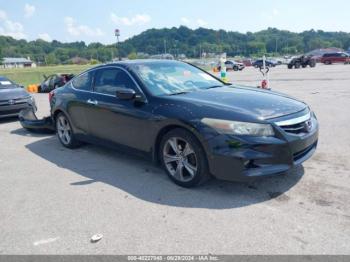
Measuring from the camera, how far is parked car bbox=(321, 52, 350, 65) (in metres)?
42.0

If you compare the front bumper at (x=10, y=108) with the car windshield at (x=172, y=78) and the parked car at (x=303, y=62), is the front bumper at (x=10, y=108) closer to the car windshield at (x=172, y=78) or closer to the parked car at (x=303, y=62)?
the car windshield at (x=172, y=78)

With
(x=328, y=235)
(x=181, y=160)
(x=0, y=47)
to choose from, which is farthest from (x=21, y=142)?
(x=0, y=47)

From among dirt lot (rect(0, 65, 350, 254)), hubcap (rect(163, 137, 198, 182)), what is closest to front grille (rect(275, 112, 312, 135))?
dirt lot (rect(0, 65, 350, 254))

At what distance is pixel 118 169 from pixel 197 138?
1.64 metres

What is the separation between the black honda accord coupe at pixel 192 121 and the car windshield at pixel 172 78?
14mm

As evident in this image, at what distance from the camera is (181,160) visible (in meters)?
4.14

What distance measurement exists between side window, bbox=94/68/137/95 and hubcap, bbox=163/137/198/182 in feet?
3.33

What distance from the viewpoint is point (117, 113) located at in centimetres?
486

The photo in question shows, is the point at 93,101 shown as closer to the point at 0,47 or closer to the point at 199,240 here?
the point at 199,240

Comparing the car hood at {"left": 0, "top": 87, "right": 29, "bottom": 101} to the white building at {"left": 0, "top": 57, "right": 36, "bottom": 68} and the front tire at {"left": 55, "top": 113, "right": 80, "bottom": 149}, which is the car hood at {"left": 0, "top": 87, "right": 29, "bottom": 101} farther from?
the white building at {"left": 0, "top": 57, "right": 36, "bottom": 68}

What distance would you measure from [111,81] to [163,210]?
240cm

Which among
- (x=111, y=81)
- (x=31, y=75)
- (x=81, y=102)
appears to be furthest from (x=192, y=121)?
(x=31, y=75)

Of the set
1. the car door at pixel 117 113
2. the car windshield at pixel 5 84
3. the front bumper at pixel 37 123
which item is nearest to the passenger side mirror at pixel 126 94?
the car door at pixel 117 113

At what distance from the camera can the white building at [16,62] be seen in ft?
415
